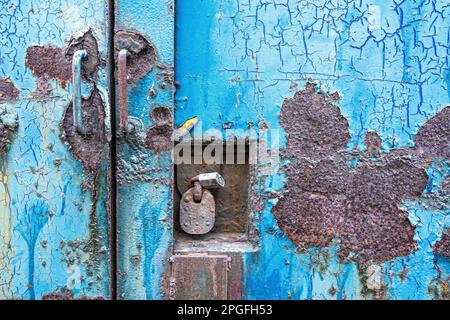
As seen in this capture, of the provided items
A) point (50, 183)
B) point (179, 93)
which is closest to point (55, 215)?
point (50, 183)

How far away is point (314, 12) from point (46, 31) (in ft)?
2.35

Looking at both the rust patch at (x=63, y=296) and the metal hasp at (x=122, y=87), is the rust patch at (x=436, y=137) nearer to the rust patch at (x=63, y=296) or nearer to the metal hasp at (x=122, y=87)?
the metal hasp at (x=122, y=87)

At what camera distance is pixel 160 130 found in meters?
1.43

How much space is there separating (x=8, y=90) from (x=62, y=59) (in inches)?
6.7

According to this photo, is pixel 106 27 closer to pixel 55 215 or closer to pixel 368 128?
pixel 55 215

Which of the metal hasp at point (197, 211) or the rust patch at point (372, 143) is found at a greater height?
the rust patch at point (372, 143)

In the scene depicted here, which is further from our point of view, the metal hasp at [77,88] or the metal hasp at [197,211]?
the metal hasp at [197,211]

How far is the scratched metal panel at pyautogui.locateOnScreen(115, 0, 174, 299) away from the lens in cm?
141

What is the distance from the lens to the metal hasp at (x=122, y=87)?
4.32ft

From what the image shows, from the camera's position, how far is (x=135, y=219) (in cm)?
144

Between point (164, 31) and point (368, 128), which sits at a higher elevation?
point (164, 31)

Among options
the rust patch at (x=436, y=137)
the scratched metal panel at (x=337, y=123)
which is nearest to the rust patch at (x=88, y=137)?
the scratched metal panel at (x=337, y=123)

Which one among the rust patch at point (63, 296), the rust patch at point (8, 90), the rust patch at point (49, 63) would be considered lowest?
the rust patch at point (63, 296)

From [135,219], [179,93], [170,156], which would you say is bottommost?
[135,219]
